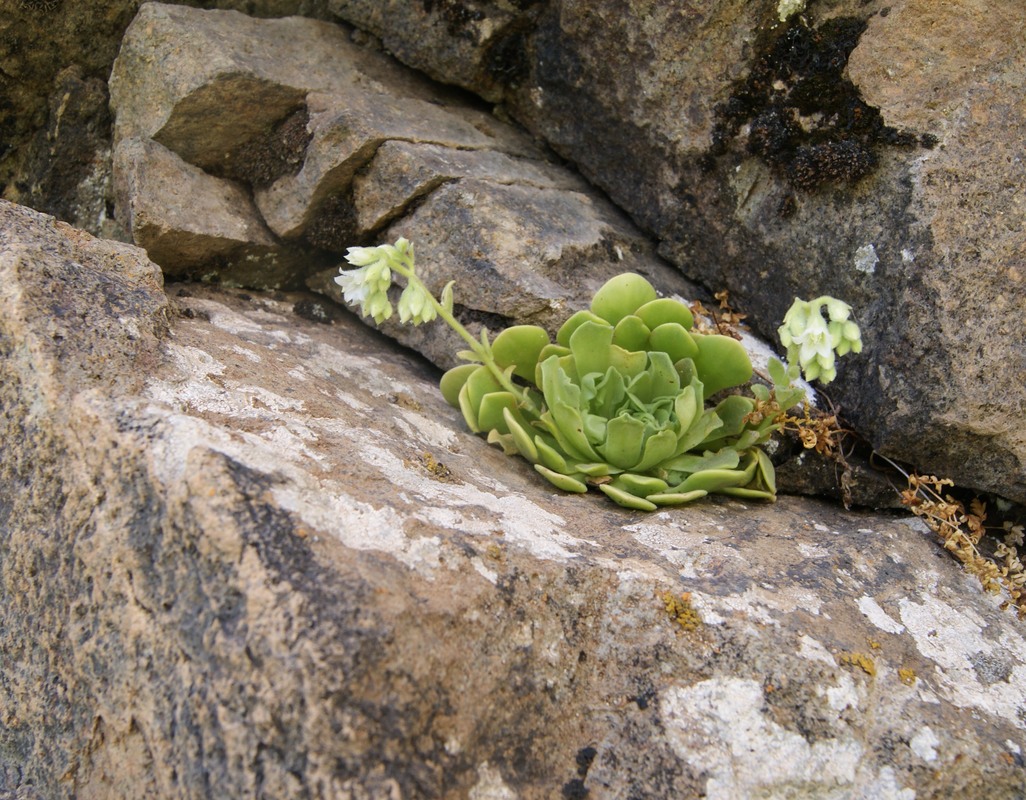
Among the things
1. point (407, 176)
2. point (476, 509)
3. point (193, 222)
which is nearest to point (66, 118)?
point (193, 222)

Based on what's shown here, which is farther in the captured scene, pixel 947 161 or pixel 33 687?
pixel 947 161

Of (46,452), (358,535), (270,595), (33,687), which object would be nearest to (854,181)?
(358,535)

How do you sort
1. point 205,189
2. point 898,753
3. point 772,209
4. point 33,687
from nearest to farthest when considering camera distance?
1. point 898,753
2. point 33,687
3. point 772,209
4. point 205,189

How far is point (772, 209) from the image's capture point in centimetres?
337

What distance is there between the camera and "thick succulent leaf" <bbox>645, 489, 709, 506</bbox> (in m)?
2.79

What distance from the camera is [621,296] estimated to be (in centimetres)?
311

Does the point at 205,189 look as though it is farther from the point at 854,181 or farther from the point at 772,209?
the point at 854,181

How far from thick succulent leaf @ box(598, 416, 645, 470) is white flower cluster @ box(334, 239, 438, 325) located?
689 millimetres

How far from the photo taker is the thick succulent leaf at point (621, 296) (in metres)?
3.11

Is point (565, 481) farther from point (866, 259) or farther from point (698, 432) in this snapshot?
point (866, 259)

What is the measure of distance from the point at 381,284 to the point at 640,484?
1.05 meters

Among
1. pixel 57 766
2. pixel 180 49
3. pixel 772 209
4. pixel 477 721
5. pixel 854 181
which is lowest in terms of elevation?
pixel 57 766

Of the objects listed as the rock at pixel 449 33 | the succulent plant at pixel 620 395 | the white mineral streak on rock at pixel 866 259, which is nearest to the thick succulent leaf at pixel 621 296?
the succulent plant at pixel 620 395

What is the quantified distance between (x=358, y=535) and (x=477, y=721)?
49 centimetres
